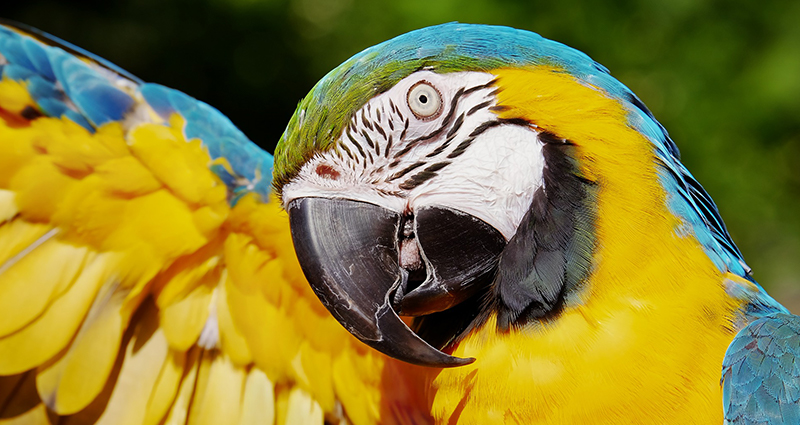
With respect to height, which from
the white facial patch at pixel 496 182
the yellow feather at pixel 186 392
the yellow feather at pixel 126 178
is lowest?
the yellow feather at pixel 186 392

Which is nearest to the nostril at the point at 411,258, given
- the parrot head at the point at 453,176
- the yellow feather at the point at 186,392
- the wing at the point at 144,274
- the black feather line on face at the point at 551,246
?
the parrot head at the point at 453,176

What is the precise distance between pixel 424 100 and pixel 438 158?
0.31ft

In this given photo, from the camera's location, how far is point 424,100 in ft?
3.32

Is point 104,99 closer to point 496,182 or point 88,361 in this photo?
point 88,361

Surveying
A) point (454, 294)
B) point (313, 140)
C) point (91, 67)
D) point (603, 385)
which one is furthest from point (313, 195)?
point (91, 67)

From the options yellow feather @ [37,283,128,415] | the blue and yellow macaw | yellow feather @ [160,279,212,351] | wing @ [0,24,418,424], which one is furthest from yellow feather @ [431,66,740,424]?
yellow feather @ [37,283,128,415]

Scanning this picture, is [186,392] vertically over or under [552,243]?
under

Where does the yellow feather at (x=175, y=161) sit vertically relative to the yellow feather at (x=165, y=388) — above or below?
above

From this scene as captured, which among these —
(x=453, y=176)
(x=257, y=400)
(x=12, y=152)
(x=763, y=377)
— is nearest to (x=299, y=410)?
(x=257, y=400)

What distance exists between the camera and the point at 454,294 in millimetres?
997

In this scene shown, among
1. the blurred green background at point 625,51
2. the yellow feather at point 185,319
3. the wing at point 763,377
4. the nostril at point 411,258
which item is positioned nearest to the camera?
the wing at point 763,377

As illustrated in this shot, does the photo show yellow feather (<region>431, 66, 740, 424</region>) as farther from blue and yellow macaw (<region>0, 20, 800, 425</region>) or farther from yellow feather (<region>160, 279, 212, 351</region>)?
yellow feather (<region>160, 279, 212, 351</region>)

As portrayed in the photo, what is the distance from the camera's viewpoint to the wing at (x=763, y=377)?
88 cm

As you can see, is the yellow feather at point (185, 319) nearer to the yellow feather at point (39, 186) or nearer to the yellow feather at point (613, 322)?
the yellow feather at point (39, 186)
